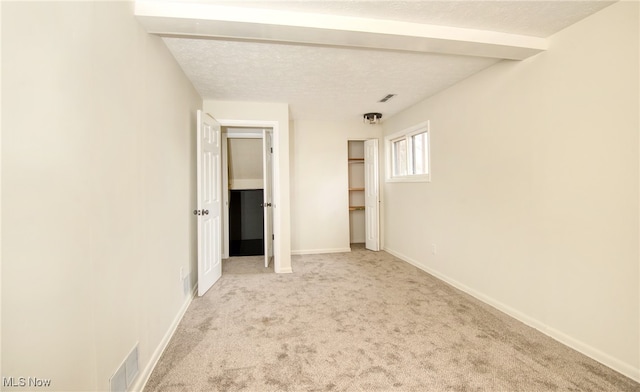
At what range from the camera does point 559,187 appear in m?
2.01

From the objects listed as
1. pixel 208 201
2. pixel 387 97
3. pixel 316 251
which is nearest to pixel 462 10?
pixel 387 97

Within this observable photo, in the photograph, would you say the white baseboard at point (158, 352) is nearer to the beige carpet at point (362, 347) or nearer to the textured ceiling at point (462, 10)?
the beige carpet at point (362, 347)

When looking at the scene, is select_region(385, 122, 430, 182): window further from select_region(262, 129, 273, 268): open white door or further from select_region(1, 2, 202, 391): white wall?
select_region(1, 2, 202, 391): white wall

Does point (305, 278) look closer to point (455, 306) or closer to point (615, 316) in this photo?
point (455, 306)

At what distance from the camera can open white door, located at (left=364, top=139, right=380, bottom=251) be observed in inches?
191

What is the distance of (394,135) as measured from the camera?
4457mm

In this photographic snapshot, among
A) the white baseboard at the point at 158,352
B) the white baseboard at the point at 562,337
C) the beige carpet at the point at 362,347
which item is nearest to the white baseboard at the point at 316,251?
the beige carpet at the point at 362,347

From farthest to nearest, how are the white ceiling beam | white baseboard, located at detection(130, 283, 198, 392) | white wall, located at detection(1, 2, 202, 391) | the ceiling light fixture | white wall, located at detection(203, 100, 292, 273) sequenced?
the ceiling light fixture, white wall, located at detection(203, 100, 292, 273), the white ceiling beam, white baseboard, located at detection(130, 283, 198, 392), white wall, located at detection(1, 2, 202, 391)

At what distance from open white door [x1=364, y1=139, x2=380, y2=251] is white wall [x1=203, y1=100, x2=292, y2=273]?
1832mm

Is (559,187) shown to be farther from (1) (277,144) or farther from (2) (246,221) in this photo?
(2) (246,221)

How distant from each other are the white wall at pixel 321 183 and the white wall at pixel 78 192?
9.51 feet

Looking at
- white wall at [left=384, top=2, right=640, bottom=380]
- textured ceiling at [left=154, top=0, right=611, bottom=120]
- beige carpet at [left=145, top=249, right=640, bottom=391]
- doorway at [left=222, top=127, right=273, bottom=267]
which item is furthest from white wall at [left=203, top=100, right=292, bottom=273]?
white wall at [left=384, top=2, right=640, bottom=380]

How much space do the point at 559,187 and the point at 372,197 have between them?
3.06 m

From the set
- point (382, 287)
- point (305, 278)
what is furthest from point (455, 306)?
point (305, 278)
